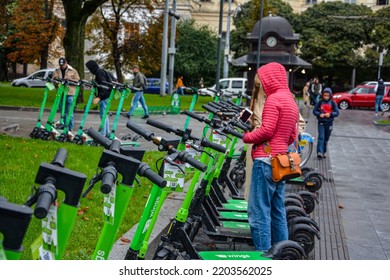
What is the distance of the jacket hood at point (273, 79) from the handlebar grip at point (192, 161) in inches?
64.6

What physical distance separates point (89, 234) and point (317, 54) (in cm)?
4836

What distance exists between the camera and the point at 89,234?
588cm

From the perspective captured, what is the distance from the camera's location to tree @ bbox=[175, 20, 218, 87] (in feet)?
171

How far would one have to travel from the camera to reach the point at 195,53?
172 feet

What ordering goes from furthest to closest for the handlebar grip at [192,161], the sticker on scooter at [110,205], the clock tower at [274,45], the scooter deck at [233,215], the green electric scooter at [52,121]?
the clock tower at [274,45], the green electric scooter at [52,121], the scooter deck at [233,215], the handlebar grip at [192,161], the sticker on scooter at [110,205]

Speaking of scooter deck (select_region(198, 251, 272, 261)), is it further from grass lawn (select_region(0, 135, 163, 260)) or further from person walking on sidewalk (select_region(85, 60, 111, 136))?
person walking on sidewalk (select_region(85, 60, 111, 136))

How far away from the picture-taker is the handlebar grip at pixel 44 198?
2.47m

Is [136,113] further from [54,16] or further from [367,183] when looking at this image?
[54,16]

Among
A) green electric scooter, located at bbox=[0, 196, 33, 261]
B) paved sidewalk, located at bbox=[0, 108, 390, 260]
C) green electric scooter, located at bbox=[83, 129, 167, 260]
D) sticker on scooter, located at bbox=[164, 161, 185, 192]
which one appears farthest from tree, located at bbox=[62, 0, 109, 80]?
green electric scooter, located at bbox=[0, 196, 33, 261]

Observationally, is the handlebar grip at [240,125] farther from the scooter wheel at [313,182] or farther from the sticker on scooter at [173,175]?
the scooter wheel at [313,182]

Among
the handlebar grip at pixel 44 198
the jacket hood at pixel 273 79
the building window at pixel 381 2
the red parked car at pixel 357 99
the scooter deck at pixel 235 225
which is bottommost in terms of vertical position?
the red parked car at pixel 357 99

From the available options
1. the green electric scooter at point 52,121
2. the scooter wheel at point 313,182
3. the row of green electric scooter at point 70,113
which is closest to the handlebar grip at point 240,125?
the scooter wheel at point 313,182

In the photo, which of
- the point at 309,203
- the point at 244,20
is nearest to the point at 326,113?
the point at 309,203
